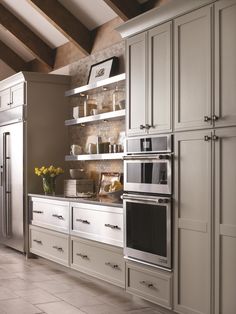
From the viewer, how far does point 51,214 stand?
548cm

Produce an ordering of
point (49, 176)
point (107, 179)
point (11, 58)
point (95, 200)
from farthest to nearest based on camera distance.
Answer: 1. point (11, 58)
2. point (49, 176)
3. point (107, 179)
4. point (95, 200)

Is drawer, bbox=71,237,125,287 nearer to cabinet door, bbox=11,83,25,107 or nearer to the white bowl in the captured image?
the white bowl

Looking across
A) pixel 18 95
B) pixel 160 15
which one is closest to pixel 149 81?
pixel 160 15

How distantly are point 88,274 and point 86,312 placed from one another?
870mm

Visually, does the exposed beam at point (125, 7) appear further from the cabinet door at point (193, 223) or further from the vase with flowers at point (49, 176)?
the cabinet door at point (193, 223)

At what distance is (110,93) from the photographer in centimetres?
555

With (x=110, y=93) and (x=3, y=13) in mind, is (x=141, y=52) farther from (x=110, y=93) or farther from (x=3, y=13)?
(x=3, y=13)

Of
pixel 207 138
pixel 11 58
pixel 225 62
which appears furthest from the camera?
pixel 11 58

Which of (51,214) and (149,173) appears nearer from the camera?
(149,173)

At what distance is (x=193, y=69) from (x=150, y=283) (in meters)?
1.63

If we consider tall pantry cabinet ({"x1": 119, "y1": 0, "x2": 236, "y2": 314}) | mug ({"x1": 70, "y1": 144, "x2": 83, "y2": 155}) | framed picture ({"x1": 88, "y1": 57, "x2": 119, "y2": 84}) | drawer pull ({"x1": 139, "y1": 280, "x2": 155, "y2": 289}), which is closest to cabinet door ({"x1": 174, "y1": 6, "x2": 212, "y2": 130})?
tall pantry cabinet ({"x1": 119, "y1": 0, "x2": 236, "y2": 314})

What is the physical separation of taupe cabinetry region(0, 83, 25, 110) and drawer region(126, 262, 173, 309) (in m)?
2.94

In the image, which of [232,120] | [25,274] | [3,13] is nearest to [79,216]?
[25,274]

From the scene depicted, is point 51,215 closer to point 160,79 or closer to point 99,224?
point 99,224
